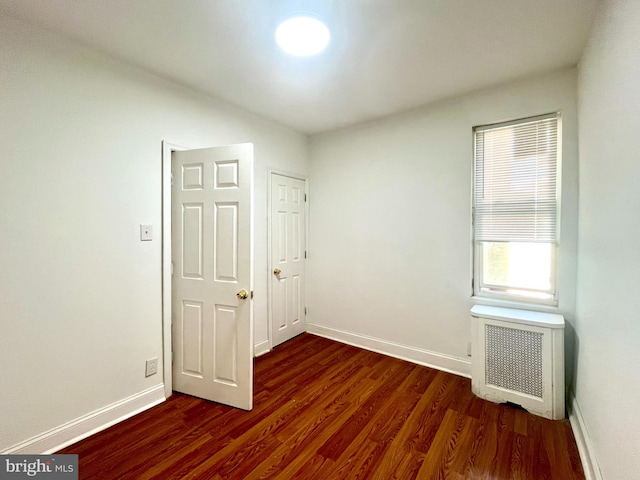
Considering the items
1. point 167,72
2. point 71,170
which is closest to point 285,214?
point 167,72

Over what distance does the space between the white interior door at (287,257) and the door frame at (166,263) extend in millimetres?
1175

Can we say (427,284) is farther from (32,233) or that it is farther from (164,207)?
(32,233)

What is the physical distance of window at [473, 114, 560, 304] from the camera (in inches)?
88.7

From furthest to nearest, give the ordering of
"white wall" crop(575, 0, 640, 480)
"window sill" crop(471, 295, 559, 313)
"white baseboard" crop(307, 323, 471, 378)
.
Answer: "white baseboard" crop(307, 323, 471, 378) < "window sill" crop(471, 295, 559, 313) < "white wall" crop(575, 0, 640, 480)

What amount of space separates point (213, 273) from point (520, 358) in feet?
8.20

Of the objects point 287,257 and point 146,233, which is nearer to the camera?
point 146,233

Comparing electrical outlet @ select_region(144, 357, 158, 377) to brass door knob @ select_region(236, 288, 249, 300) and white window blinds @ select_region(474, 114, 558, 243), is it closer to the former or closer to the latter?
brass door knob @ select_region(236, 288, 249, 300)

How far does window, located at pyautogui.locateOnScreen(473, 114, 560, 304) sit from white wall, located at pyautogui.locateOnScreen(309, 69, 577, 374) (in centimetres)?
9

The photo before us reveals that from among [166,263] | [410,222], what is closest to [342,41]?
[410,222]

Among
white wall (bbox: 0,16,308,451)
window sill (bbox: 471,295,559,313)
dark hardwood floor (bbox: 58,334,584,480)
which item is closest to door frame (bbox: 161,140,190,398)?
white wall (bbox: 0,16,308,451)

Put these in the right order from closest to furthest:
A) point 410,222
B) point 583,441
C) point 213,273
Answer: point 583,441, point 213,273, point 410,222

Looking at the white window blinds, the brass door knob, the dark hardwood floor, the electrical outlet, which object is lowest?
the dark hardwood floor

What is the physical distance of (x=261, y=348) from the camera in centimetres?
311

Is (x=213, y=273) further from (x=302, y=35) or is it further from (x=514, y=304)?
(x=514, y=304)
